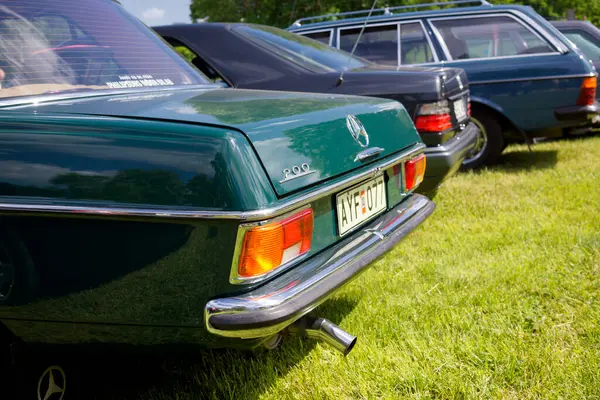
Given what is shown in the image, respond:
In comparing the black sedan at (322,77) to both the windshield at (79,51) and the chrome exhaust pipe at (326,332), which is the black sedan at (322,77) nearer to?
the windshield at (79,51)

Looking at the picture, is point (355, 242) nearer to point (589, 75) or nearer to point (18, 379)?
point (18, 379)

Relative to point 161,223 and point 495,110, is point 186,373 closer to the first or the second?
point 161,223

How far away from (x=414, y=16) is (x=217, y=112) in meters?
5.33

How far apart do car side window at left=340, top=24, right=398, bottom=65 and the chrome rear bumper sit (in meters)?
4.71

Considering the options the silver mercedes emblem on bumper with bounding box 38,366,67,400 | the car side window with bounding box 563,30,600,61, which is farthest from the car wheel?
the car side window with bounding box 563,30,600,61

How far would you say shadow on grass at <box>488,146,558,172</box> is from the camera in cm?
671

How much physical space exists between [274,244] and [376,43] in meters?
5.57

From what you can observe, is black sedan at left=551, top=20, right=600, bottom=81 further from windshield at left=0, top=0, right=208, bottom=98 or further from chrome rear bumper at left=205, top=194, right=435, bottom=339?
chrome rear bumper at left=205, top=194, right=435, bottom=339

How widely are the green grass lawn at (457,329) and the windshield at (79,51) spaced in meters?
1.29

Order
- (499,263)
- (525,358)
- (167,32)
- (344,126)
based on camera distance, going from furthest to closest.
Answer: (167,32) → (499,263) → (525,358) → (344,126)

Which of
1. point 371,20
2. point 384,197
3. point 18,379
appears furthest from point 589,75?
point 18,379

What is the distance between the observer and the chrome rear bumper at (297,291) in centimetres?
190

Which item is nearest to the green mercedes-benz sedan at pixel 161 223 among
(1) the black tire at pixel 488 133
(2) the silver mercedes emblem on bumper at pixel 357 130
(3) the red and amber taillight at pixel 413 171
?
(2) the silver mercedes emblem on bumper at pixel 357 130

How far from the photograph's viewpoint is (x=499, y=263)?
3.71 meters
